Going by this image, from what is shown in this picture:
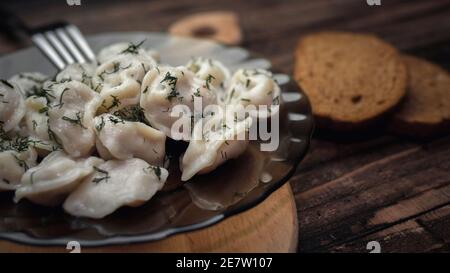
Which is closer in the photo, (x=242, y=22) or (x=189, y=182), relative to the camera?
(x=189, y=182)

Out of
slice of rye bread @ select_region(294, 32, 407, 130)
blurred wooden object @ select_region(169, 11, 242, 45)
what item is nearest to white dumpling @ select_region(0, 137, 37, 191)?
slice of rye bread @ select_region(294, 32, 407, 130)

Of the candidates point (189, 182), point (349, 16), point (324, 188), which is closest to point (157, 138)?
point (189, 182)

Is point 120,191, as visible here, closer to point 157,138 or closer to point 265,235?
point 157,138

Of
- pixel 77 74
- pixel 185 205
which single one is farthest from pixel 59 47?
pixel 185 205

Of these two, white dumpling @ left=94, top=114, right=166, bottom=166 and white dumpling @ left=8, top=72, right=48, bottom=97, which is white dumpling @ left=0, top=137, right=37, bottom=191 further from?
white dumpling @ left=8, top=72, right=48, bottom=97

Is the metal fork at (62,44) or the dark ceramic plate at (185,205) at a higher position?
the metal fork at (62,44)

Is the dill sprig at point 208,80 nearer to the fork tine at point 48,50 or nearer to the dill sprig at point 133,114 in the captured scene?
the dill sprig at point 133,114

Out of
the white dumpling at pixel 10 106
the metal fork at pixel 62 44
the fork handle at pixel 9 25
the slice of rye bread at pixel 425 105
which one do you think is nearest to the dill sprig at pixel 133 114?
the white dumpling at pixel 10 106
